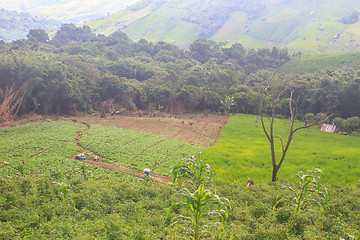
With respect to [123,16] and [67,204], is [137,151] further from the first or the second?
[123,16]

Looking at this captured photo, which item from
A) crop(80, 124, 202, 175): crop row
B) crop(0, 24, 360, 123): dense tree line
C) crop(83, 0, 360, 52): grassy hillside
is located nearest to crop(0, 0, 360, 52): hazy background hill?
crop(83, 0, 360, 52): grassy hillside

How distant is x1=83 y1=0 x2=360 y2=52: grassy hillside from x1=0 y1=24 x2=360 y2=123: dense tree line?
4057 cm

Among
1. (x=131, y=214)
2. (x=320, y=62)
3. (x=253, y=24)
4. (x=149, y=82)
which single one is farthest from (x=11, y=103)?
(x=253, y=24)

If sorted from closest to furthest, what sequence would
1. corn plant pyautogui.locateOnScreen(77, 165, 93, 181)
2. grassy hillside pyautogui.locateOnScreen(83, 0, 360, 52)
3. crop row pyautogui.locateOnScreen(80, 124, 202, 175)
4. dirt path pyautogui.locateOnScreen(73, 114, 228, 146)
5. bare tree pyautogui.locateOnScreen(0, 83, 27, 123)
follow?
corn plant pyautogui.locateOnScreen(77, 165, 93, 181) → crop row pyautogui.locateOnScreen(80, 124, 202, 175) → bare tree pyautogui.locateOnScreen(0, 83, 27, 123) → dirt path pyautogui.locateOnScreen(73, 114, 228, 146) → grassy hillside pyautogui.locateOnScreen(83, 0, 360, 52)

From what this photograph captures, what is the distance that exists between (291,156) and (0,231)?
19.4 metres

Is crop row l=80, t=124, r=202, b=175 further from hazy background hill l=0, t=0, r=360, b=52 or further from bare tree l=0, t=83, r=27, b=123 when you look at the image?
hazy background hill l=0, t=0, r=360, b=52

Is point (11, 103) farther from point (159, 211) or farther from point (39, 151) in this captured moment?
point (159, 211)

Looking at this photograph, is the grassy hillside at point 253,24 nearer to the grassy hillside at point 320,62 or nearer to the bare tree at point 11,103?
the grassy hillside at point 320,62

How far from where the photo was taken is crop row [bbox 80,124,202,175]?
60.8 feet

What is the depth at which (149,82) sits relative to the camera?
48.6m

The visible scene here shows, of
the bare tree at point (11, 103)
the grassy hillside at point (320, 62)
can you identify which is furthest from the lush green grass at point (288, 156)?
the grassy hillside at point (320, 62)

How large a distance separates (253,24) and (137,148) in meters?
135

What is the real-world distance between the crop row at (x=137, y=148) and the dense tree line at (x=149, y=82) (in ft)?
42.6

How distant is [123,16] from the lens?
15200cm
